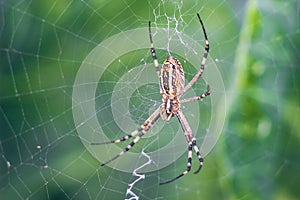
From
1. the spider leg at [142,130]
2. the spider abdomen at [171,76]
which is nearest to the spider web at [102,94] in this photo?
the spider leg at [142,130]

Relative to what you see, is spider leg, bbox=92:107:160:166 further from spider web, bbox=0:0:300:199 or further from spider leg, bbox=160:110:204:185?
spider leg, bbox=160:110:204:185

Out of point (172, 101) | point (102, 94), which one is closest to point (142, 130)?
point (172, 101)

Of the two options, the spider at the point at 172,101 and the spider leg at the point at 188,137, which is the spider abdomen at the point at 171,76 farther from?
the spider leg at the point at 188,137

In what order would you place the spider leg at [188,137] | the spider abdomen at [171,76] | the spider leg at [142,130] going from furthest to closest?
the spider leg at [142,130]
the spider leg at [188,137]
the spider abdomen at [171,76]

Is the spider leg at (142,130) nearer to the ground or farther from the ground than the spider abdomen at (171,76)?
nearer to the ground

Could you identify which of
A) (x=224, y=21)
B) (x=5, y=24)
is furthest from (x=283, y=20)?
(x=5, y=24)

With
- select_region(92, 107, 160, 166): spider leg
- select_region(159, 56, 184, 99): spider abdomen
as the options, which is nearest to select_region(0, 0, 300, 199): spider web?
select_region(92, 107, 160, 166): spider leg

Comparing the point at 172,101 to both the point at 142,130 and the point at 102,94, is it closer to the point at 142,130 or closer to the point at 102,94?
the point at 142,130

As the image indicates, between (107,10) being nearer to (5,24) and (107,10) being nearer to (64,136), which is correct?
(5,24)
